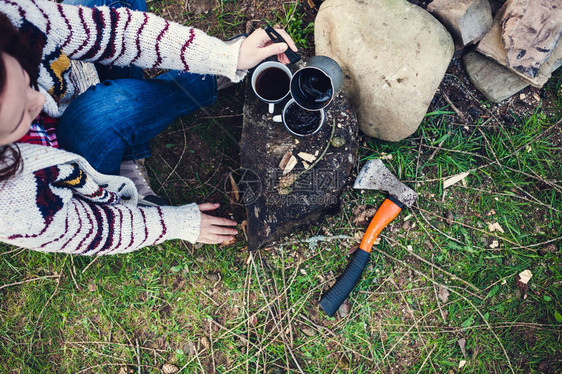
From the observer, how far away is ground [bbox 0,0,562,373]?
260 cm

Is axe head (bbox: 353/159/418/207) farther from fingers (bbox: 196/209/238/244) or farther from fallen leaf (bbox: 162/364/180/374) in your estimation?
fallen leaf (bbox: 162/364/180/374)

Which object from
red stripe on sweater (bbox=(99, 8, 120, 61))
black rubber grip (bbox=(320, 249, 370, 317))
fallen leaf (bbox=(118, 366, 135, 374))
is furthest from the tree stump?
fallen leaf (bbox=(118, 366, 135, 374))

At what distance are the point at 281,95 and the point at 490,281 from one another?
83.6 inches

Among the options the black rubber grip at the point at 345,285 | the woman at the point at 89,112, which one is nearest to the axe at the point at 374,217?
the black rubber grip at the point at 345,285

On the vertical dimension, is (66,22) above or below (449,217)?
above

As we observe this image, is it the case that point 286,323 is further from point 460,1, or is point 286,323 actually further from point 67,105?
point 460,1

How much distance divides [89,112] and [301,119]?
1212mm

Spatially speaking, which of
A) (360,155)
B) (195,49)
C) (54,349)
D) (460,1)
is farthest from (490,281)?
(54,349)

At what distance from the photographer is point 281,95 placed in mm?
2203

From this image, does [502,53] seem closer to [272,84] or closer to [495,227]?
[495,227]

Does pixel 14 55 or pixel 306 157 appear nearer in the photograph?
pixel 14 55

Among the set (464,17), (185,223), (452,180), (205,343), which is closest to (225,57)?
(185,223)

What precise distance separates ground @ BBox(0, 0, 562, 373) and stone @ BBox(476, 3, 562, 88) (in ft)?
0.86

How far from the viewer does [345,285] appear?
252cm
